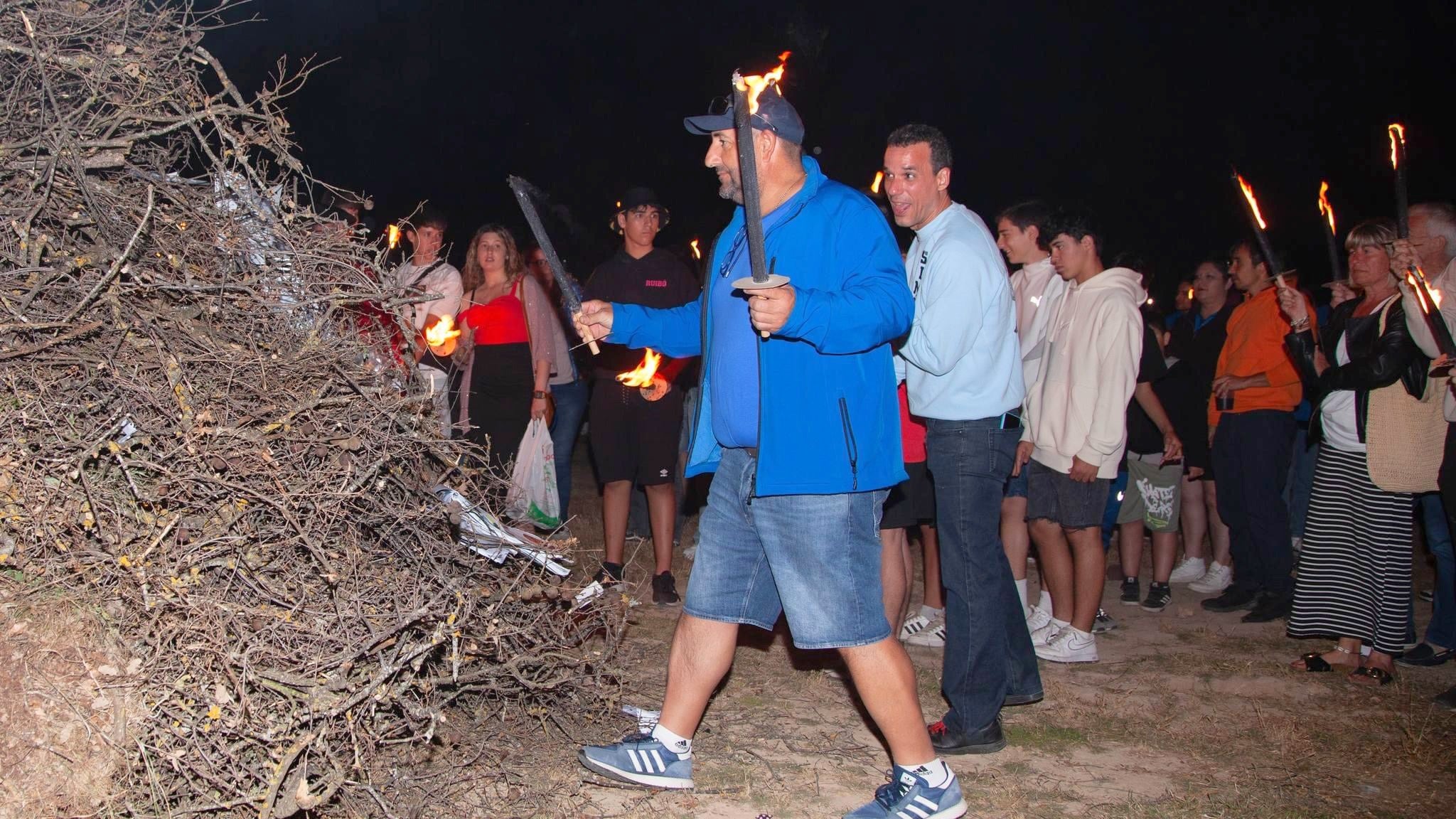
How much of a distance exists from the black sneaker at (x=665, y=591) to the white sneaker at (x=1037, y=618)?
1.91 metres

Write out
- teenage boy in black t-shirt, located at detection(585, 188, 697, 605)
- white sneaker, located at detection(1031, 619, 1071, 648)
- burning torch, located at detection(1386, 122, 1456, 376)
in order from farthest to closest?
teenage boy in black t-shirt, located at detection(585, 188, 697, 605) → white sneaker, located at detection(1031, 619, 1071, 648) → burning torch, located at detection(1386, 122, 1456, 376)

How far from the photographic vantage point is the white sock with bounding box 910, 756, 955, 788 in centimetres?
348

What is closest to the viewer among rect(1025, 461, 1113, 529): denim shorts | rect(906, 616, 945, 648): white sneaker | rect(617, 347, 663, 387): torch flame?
rect(617, 347, 663, 387): torch flame

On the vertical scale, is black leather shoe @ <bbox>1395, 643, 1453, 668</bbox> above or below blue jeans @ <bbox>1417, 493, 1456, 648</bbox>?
below

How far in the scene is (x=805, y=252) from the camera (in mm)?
3477

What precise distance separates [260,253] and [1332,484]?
491 centimetres

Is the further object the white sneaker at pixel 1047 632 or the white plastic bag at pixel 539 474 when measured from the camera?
the white plastic bag at pixel 539 474

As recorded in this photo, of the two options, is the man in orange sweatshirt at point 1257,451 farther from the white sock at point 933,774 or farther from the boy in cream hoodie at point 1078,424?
the white sock at point 933,774

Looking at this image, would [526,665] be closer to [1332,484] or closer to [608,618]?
[608,618]

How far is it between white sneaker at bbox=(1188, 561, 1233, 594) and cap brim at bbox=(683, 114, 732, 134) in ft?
17.0

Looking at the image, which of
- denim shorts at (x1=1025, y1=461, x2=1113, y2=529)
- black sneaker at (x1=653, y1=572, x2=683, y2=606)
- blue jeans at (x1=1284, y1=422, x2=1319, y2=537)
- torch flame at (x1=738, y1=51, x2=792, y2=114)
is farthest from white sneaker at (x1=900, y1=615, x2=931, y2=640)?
blue jeans at (x1=1284, y1=422, x2=1319, y2=537)

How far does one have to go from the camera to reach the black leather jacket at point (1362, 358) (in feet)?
16.6

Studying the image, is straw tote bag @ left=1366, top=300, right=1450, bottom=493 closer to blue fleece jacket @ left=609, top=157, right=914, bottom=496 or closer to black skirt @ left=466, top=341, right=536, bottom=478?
blue fleece jacket @ left=609, top=157, right=914, bottom=496

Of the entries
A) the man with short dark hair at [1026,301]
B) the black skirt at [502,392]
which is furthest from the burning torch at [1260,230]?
the black skirt at [502,392]
